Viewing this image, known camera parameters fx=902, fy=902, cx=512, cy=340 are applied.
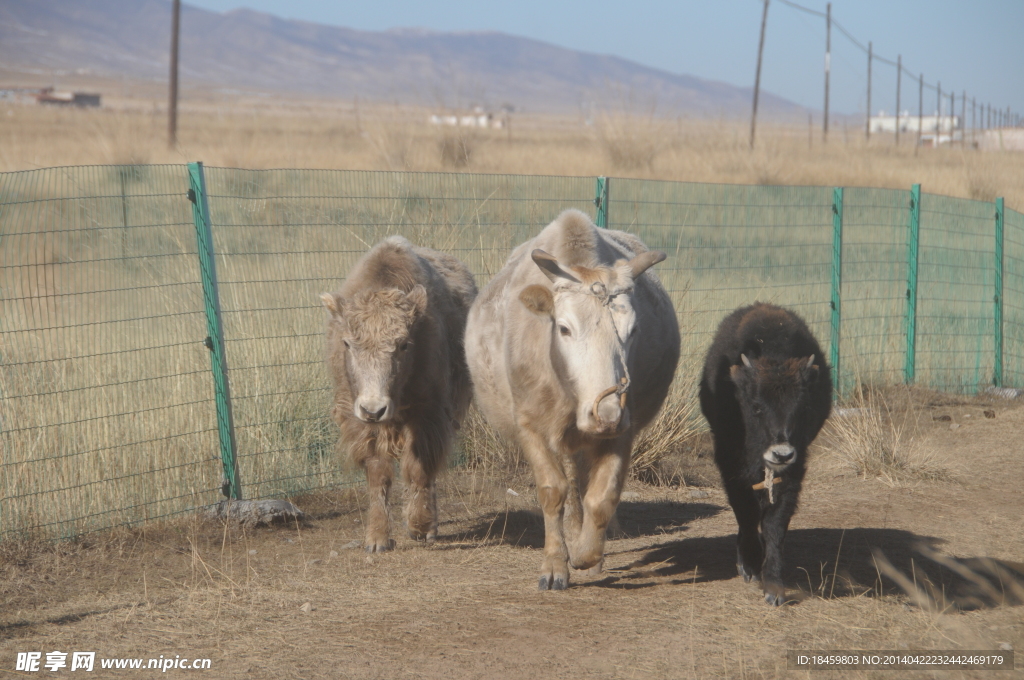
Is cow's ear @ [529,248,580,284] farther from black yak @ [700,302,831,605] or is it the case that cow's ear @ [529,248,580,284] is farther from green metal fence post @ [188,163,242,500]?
green metal fence post @ [188,163,242,500]

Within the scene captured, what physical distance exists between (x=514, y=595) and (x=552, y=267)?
1901 mm

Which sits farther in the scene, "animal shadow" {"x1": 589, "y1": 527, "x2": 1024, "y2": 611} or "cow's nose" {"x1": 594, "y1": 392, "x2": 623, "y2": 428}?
"animal shadow" {"x1": 589, "y1": 527, "x2": 1024, "y2": 611}

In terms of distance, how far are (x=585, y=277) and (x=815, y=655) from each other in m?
2.14

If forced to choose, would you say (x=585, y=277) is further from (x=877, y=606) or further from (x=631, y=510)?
(x=631, y=510)

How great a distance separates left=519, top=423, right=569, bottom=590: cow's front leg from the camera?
5.17 metres

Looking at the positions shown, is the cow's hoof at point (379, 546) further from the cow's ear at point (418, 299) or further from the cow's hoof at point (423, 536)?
the cow's ear at point (418, 299)

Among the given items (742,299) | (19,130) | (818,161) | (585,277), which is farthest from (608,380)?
(19,130)

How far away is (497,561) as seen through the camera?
5895 millimetres

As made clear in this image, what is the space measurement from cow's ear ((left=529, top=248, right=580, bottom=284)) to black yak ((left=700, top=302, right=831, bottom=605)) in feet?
3.94

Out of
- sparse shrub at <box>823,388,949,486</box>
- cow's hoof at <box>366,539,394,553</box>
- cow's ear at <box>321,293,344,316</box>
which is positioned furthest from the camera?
sparse shrub at <box>823,388,949,486</box>

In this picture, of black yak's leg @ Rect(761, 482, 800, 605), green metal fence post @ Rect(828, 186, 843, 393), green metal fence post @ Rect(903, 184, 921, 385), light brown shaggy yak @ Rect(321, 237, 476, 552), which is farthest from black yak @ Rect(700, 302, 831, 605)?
green metal fence post @ Rect(903, 184, 921, 385)

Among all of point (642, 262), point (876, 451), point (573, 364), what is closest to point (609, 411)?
point (573, 364)

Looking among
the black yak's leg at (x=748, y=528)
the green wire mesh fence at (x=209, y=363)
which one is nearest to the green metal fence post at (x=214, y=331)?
the green wire mesh fence at (x=209, y=363)

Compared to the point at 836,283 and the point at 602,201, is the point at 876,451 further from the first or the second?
the point at 602,201
